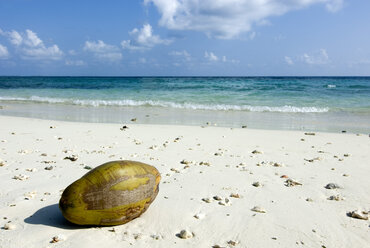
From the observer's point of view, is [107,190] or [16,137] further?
[16,137]

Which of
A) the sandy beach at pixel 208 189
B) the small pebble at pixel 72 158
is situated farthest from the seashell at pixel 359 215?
the small pebble at pixel 72 158

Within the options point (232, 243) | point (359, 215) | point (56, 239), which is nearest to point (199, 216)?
point (232, 243)

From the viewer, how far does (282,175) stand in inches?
195

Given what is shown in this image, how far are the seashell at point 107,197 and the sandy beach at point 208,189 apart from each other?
137 millimetres

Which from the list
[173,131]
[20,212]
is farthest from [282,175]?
[173,131]

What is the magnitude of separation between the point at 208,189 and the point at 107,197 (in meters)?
1.69

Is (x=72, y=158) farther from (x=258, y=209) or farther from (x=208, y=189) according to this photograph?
(x=258, y=209)

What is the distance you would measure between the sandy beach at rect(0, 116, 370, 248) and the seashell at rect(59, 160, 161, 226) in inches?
5.4

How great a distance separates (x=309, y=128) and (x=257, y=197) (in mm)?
6928

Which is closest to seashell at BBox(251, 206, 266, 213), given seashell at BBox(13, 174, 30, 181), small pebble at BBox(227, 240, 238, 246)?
small pebble at BBox(227, 240, 238, 246)

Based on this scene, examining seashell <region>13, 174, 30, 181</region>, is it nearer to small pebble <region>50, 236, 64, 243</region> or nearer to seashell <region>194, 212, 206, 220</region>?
small pebble <region>50, 236, 64, 243</region>

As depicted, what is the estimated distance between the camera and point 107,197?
297cm

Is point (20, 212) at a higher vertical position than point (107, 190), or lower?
lower

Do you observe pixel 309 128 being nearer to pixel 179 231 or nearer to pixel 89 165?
pixel 89 165
